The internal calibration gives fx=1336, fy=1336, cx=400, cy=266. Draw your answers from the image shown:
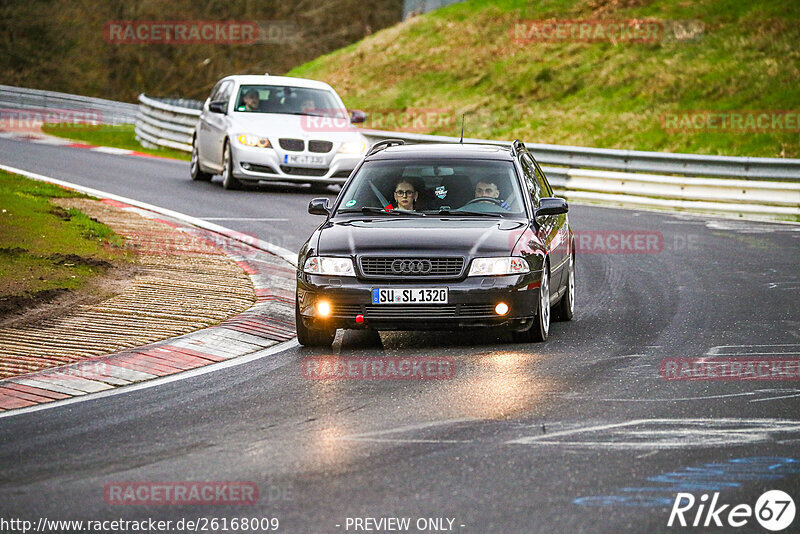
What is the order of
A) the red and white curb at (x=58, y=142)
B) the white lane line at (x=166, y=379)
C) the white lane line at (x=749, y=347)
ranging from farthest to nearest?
the red and white curb at (x=58, y=142), the white lane line at (x=749, y=347), the white lane line at (x=166, y=379)

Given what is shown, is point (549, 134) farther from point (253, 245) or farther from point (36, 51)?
point (36, 51)

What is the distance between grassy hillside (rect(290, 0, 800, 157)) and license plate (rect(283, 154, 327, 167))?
33.1ft

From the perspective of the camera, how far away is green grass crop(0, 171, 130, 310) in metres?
12.1

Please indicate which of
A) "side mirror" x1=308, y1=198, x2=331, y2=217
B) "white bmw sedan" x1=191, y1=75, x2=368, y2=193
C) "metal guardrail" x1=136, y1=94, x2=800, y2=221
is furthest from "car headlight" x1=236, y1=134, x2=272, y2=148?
"side mirror" x1=308, y1=198, x2=331, y2=217

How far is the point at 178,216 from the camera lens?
18.2 metres

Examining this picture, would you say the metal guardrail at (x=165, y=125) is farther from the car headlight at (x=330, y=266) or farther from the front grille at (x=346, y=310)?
the front grille at (x=346, y=310)

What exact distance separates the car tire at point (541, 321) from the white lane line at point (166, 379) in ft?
5.81

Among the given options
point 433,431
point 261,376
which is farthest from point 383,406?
point 261,376

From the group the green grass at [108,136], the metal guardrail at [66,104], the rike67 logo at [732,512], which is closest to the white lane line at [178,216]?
the green grass at [108,136]

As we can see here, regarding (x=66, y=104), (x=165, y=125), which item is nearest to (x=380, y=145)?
(x=165, y=125)

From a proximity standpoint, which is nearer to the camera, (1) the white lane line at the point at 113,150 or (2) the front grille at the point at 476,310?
(2) the front grille at the point at 476,310

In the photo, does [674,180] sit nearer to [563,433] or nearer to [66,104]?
[563,433]

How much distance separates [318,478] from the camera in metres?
6.24

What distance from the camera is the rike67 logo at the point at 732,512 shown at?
5570mm
